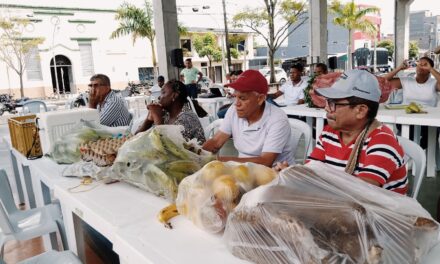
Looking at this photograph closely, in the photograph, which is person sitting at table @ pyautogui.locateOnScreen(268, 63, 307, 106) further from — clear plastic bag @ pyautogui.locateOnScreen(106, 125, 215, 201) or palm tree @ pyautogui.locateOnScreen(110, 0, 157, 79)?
palm tree @ pyautogui.locateOnScreen(110, 0, 157, 79)

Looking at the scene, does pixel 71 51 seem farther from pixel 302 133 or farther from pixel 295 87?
pixel 302 133

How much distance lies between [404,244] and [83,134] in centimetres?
177

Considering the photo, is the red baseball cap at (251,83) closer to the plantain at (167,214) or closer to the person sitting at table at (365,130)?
the person sitting at table at (365,130)

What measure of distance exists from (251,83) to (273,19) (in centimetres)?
1528

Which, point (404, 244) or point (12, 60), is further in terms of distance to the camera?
point (12, 60)

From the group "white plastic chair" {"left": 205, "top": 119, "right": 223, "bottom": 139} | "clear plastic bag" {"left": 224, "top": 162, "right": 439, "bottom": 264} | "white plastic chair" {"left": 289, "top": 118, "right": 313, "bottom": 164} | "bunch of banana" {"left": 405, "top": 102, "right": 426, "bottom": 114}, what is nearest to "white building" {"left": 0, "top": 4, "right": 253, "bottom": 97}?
"white plastic chair" {"left": 205, "top": 119, "right": 223, "bottom": 139}

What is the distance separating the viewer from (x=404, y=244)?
2.65 ft

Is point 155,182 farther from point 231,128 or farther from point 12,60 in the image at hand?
point 12,60

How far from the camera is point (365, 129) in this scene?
4.83 ft

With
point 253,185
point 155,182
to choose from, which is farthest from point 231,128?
point 253,185

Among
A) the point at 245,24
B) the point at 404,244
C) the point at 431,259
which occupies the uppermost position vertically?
the point at 245,24

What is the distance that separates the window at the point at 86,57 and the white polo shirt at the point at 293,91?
58.0ft

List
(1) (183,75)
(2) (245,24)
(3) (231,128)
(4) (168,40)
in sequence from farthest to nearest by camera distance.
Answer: (2) (245,24)
(1) (183,75)
(4) (168,40)
(3) (231,128)

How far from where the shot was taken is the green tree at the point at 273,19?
1628 centimetres
